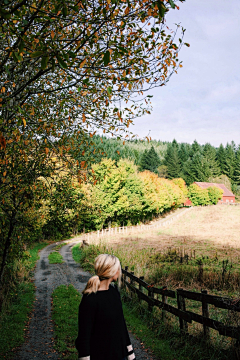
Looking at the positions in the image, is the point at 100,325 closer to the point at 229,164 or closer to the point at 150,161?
the point at 150,161

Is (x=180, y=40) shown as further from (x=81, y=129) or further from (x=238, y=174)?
(x=238, y=174)

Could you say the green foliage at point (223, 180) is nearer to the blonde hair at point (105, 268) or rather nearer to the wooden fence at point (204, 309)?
the wooden fence at point (204, 309)

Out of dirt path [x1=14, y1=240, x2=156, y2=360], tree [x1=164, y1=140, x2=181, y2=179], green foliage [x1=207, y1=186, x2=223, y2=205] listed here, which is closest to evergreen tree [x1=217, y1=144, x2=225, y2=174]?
tree [x1=164, y1=140, x2=181, y2=179]

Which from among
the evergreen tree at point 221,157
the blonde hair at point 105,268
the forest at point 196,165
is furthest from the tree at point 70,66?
the evergreen tree at point 221,157

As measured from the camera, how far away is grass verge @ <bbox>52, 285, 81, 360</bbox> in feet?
19.5

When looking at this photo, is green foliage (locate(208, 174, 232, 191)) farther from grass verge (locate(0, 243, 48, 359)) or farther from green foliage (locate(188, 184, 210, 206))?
grass verge (locate(0, 243, 48, 359))

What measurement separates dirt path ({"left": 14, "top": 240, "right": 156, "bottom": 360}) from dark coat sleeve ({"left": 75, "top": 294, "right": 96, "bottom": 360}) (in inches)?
148

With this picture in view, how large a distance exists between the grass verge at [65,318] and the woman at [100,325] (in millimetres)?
3624

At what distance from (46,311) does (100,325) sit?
23.8 feet

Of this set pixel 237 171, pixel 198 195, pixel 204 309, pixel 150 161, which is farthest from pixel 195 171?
pixel 204 309

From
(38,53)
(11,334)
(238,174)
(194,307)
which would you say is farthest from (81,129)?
(238,174)

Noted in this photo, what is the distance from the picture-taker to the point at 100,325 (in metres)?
2.55

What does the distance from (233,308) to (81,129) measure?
4.36 m

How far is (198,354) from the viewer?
4969 mm
